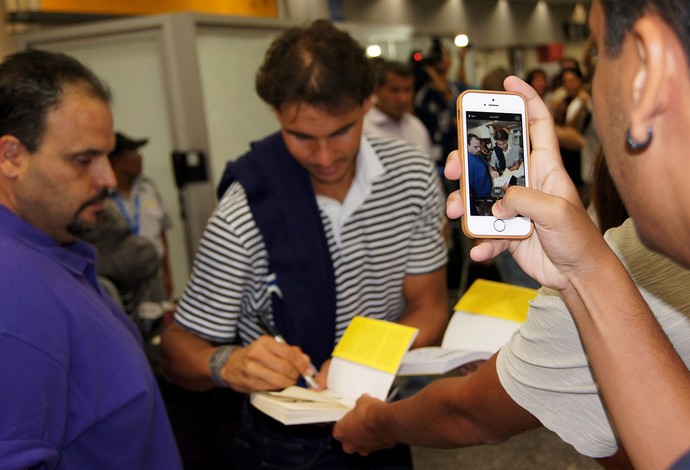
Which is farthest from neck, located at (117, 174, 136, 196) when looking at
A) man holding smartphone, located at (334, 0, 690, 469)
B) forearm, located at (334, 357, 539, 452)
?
man holding smartphone, located at (334, 0, 690, 469)

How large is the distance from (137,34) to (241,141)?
3.28 feet

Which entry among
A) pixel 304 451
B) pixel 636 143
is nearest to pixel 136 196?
pixel 304 451

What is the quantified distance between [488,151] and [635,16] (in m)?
0.42

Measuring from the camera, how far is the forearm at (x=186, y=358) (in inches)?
69.1

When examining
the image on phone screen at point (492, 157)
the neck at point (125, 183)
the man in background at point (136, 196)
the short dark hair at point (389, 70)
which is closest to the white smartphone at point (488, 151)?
the image on phone screen at point (492, 157)

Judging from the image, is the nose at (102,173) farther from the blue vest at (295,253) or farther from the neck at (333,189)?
the neck at (333,189)

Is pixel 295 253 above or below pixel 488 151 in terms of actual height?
below

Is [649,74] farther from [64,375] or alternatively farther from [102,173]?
[102,173]

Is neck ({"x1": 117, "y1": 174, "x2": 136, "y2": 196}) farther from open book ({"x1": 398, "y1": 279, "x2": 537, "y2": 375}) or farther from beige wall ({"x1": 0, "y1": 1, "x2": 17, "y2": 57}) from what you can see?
open book ({"x1": 398, "y1": 279, "x2": 537, "y2": 375})

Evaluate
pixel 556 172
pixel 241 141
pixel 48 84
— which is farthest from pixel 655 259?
pixel 241 141

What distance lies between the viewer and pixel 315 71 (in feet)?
5.83

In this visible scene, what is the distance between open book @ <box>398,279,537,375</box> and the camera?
5.33 ft

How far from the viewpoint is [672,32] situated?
60cm

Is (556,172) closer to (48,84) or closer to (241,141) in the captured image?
(48,84)
